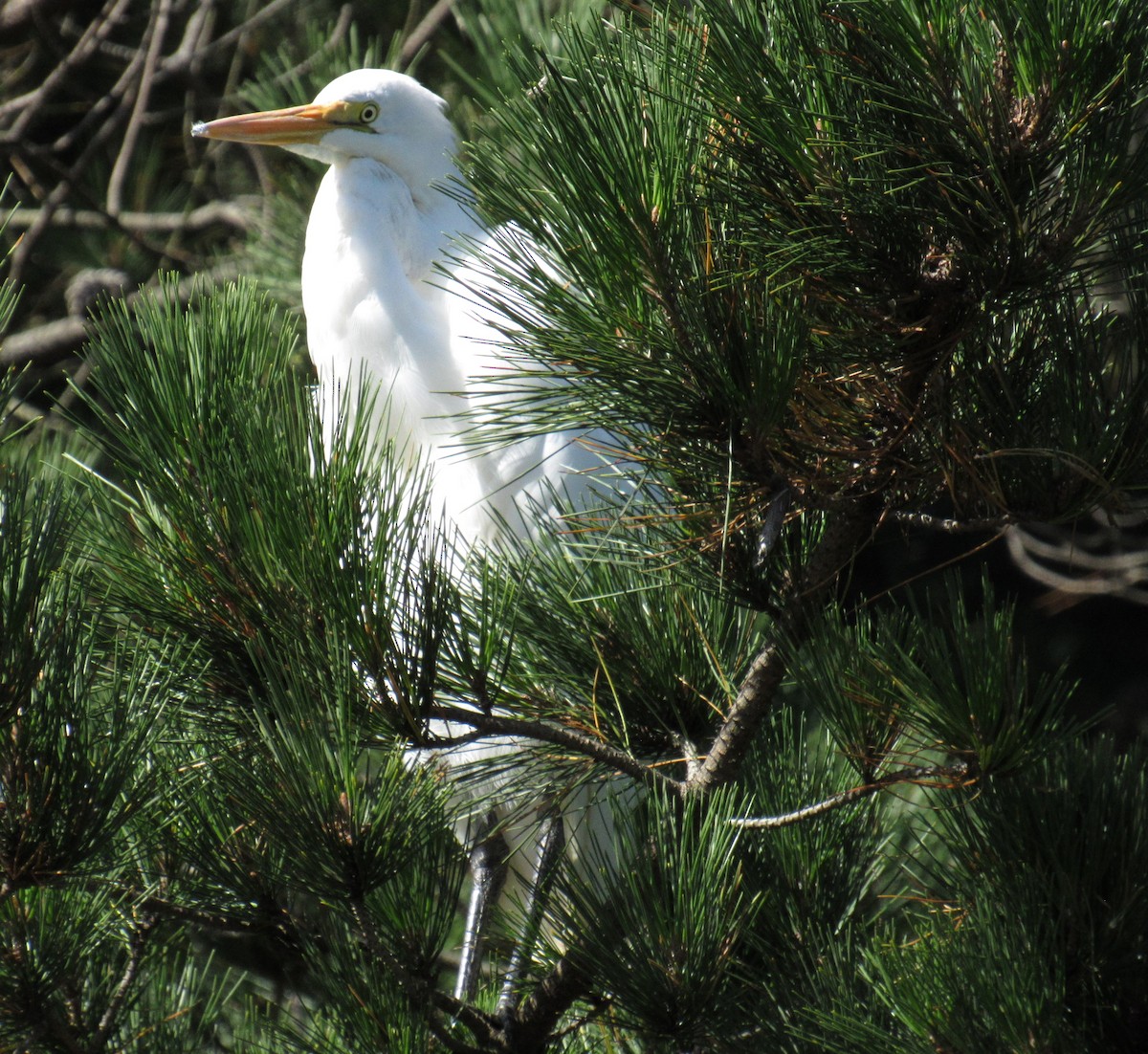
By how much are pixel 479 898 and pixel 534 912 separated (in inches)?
14.6

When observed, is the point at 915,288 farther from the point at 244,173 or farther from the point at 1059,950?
the point at 244,173

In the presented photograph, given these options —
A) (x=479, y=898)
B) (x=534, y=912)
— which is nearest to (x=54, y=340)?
(x=479, y=898)

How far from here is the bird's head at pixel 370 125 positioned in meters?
1.13

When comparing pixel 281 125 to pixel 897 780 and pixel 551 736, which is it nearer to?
pixel 551 736

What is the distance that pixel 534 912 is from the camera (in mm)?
673

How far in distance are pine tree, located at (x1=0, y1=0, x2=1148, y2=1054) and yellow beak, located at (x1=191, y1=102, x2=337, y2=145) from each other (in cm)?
50

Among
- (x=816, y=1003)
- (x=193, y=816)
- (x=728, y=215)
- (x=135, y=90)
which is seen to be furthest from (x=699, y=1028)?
(x=135, y=90)

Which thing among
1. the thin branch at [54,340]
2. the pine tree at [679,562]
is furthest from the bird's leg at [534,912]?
the thin branch at [54,340]

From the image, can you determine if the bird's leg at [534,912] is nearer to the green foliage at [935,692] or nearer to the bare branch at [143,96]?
the green foliage at [935,692]

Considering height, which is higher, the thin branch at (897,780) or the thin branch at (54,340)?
the thin branch at (54,340)

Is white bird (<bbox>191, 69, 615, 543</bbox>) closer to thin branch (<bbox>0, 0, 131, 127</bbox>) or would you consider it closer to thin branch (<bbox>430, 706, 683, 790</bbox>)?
thin branch (<bbox>430, 706, 683, 790</bbox>)

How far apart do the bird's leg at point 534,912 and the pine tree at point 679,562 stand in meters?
0.01

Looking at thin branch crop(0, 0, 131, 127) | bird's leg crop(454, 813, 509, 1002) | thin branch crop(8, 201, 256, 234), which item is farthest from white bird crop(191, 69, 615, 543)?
thin branch crop(0, 0, 131, 127)

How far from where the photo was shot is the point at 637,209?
0.48 metres
